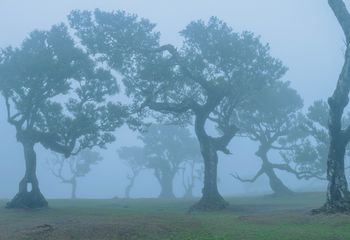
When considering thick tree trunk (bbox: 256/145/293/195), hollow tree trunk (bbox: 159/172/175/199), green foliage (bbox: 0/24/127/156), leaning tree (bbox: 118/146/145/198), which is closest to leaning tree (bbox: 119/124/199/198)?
hollow tree trunk (bbox: 159/172/175/199)

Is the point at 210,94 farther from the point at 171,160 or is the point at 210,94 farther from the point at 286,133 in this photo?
the point at 171,160

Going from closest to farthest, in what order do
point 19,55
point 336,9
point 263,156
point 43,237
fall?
point 43,237
point 336,9
point 19,55
point 263,156

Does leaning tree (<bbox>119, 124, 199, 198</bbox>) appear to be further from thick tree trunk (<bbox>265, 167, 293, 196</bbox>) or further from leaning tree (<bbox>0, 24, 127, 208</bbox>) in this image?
leaning tree (<bbox>0, 24, 127, 208</bbox>)

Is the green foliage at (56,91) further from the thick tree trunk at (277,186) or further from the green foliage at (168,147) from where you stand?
the green foliage at (168,147)

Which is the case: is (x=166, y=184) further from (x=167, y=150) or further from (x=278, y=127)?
(x=278, y=127)

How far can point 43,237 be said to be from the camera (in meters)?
22.5

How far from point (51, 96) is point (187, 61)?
584 inches

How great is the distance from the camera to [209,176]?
4344cm

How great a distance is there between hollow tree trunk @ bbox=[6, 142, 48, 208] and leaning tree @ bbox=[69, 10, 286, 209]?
11.8 m

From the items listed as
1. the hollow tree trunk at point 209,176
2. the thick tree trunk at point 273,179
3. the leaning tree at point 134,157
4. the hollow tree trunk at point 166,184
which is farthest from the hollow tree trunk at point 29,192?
the leaning tree at point 134,157

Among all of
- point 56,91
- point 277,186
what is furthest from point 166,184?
point 56,91

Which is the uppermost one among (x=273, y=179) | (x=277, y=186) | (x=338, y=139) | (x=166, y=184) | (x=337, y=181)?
(x=338, y=139)

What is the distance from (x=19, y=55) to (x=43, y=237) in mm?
27535

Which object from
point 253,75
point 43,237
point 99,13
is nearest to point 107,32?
point 99,13
